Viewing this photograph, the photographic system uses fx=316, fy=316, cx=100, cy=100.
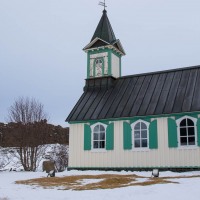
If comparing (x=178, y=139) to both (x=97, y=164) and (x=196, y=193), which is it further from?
(x=196, y=193)

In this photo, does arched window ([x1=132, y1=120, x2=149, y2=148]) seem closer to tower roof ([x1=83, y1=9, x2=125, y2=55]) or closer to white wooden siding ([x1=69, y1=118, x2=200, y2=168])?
white wooden siding ([x1=69, y1=118, x2=200, y2=168])

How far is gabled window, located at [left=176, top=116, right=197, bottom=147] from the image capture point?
53.0 ft

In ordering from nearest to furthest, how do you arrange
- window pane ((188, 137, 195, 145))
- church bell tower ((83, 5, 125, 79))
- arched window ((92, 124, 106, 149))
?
window pane ((188, 137, 195, 145)) < arched window ((92, 124, 106, 149)) < church bell tower ((83, 5, 125, 79))

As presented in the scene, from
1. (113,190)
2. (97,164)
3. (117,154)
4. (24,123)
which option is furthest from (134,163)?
(24,123)

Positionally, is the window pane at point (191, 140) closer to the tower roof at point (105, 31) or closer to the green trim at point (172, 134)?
the green trim at point (172, 134)

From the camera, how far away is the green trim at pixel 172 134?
1636 cm

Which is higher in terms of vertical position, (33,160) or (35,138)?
(35,138)

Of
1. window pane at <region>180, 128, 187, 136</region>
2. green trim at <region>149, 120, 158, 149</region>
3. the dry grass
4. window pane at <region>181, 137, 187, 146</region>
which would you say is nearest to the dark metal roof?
green trim at <region>149, 120, 158, 149</region>

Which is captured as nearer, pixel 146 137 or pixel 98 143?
pixel 146 137

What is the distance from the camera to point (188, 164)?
1600 centimetres

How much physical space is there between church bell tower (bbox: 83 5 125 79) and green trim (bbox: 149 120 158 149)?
5916 mm

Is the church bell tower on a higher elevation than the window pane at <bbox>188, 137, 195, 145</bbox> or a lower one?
higher

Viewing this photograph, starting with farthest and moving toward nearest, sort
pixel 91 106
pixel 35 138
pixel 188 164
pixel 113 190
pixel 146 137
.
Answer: pixel 35 138 < pixel 91 106 < pixel 146 137 < pixel 188 164 < pixel 113 190

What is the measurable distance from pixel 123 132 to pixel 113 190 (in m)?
8.56
